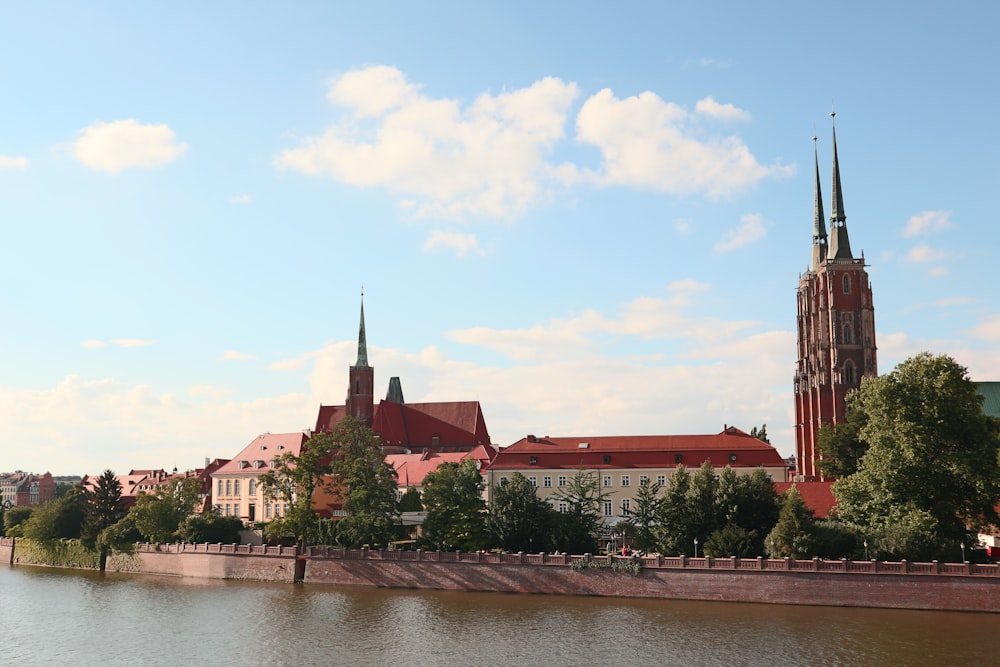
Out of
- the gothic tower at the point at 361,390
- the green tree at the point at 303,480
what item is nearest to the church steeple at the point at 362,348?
the gothic tower at the point at 361,390

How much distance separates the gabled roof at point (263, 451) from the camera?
333 feet

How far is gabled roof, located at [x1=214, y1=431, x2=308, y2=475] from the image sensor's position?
10144cm

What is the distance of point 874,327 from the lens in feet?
351

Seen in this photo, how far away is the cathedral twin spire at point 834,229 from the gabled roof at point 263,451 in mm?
65131

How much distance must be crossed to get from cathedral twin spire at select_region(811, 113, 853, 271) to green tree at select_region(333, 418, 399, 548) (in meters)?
61.7

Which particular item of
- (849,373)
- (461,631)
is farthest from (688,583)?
(849,373)

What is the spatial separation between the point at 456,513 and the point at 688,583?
1883cm

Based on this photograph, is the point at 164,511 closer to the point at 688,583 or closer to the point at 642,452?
the point at 642,452

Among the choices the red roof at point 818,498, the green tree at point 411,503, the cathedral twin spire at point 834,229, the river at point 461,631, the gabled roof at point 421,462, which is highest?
the cathedral twin spire at point 834,229

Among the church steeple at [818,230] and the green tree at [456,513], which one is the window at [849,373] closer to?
the church steeple at [818,230]

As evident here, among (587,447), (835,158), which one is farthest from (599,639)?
(835,158)

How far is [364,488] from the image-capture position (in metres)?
77.2

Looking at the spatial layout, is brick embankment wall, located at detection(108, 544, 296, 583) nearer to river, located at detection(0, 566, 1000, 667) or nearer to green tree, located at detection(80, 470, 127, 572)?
green tree, located at detection(80, 470, 127, 572)

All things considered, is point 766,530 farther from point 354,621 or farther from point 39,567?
point 39,567
